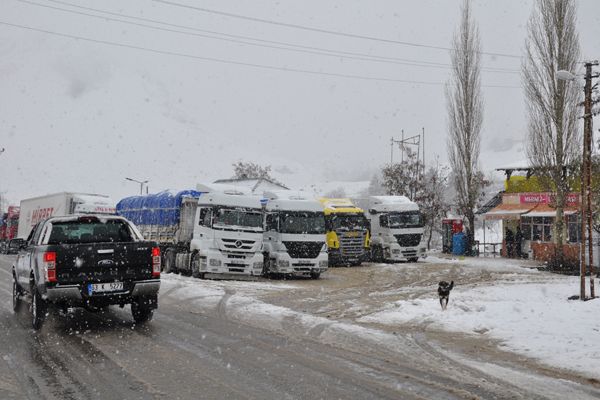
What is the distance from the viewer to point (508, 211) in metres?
36.7

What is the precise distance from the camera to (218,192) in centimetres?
1998

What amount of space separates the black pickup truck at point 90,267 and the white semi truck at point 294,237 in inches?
422

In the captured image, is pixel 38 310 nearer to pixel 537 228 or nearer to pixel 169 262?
pixel 169 262

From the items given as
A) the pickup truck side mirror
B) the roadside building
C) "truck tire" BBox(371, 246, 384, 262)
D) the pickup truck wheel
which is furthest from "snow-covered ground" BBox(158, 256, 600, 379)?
the roadside building

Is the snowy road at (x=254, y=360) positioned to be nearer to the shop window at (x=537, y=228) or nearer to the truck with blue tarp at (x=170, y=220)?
the truck with blue tarp at (x=170, y=220)

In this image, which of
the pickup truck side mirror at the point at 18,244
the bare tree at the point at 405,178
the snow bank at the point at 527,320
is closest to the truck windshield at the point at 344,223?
the snow bank at the point at 527,320

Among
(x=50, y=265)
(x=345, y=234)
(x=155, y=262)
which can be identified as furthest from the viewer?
(x=345, y=234)

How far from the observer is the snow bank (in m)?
8.06

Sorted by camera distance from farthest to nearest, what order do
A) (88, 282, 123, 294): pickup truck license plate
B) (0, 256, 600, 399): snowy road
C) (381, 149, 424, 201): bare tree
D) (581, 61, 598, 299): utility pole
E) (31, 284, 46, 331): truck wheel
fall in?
(381, 149, 424, 201): bare tree, (581, 61, 598, 299): utility pole, (31, 284, 46, 331): truck wheel, (88, 282, 123, 294): pickup truck license plate, (0, 256, 600, 399): snowy road

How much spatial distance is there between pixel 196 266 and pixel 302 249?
3.89 metres

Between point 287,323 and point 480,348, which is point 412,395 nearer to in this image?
point 480,348

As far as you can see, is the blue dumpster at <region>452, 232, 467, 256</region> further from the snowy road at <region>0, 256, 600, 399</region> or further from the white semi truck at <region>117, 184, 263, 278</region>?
the snowy road at <region>0, 256, 600, 399</region>

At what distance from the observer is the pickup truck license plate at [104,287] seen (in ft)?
29.5

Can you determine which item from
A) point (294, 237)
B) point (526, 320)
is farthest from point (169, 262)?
point (526, 320)
